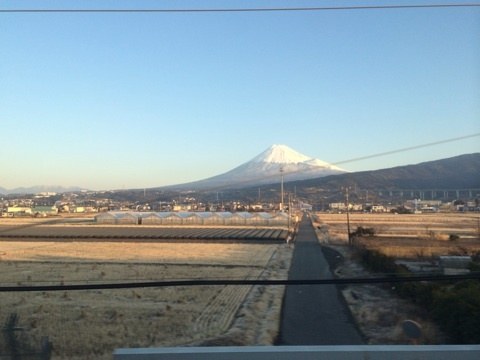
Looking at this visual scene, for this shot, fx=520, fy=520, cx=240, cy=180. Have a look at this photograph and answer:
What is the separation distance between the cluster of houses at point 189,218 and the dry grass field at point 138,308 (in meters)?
42.2

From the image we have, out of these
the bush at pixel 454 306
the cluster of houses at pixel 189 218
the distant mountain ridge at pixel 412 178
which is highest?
the distant mountain ridge at pixel 412 178

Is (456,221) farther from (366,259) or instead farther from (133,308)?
(133,308)

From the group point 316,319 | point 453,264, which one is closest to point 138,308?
point 316,319

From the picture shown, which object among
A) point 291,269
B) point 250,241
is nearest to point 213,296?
point 291,269

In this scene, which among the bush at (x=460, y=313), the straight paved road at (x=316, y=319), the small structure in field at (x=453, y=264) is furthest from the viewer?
the small structure in field at (x=453, y=264)

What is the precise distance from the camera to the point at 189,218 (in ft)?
227

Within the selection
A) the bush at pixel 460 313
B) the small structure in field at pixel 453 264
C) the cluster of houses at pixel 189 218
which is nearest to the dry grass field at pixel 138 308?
the bush at pixel 460 313

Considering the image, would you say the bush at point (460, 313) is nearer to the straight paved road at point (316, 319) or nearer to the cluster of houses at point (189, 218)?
the straight paved road at point (316, 319)

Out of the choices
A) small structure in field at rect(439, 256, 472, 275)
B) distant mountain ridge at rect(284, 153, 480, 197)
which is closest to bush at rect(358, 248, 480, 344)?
small structure in field at rect(439, 256, 472, 275)

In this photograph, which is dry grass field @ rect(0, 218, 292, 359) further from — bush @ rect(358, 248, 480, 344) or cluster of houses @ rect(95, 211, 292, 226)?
cluster of houses @ rect(95, 211, 292, 226)

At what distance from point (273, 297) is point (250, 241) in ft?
93.1

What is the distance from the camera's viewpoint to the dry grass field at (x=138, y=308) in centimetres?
925

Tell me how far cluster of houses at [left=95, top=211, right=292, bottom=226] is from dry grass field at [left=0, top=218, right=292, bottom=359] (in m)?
42.2

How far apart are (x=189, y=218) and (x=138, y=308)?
56758 millimetres
